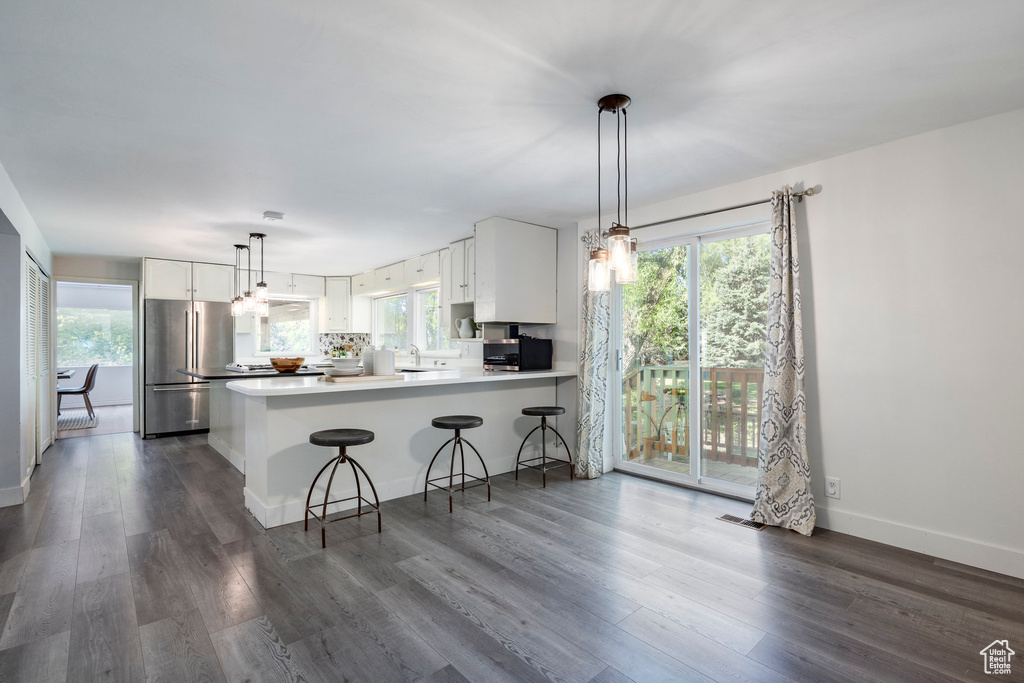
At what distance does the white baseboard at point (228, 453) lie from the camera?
4441 millimetres

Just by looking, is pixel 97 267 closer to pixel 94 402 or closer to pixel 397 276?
pixel 397 276

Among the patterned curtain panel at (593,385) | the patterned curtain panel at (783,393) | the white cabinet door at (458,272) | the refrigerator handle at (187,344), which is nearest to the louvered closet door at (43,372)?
the refrigerator handle at (187,344)

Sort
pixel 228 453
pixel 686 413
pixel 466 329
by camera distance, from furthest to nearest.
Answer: pixel 466 329 → pixel 228 453 → pixel 686 413

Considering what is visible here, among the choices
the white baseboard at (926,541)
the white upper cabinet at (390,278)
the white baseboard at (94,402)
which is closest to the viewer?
the white baseboard at (926,541)

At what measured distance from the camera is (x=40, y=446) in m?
4.87

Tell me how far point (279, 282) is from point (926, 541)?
765 cm

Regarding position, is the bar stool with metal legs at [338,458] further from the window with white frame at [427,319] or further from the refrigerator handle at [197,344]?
the refrigerator handle at [197,344]

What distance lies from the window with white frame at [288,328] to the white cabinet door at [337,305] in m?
0.28

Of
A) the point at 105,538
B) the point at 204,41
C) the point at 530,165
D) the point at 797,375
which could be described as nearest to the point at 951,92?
the point at 797,375

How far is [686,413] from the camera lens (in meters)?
4.05

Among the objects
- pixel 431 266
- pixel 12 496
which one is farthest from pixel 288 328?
pixel 12 496

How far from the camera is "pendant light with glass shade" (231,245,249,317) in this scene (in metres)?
5.11

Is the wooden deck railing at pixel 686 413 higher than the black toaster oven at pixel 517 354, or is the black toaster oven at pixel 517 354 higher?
the black toaster oven at pixel 517 354

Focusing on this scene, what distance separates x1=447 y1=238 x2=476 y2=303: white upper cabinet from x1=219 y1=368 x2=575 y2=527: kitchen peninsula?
47.5 inches
